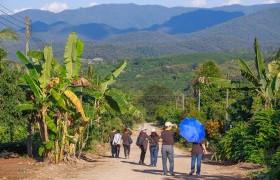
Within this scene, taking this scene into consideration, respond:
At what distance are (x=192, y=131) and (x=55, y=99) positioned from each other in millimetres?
4997

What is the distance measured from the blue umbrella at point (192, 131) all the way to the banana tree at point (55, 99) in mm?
4116

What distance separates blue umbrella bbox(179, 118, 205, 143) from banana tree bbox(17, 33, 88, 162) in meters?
4.12

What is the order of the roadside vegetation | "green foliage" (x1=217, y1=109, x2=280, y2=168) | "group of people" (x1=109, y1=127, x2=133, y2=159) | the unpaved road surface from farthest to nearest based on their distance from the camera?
1. "group of people" (x1=109, y1=127, x2=133, y2=159)
2. "green foliage" (x1=217, y1=109, x2=280, y2=168)
3. the roadside vegetation
4. the unpaved road surface

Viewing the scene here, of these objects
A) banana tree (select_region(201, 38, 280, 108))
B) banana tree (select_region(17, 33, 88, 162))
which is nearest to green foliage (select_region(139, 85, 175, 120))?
banana tree (select_region(201, 38, 280, 108))

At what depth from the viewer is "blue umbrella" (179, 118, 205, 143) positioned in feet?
56.7

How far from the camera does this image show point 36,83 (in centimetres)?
1983

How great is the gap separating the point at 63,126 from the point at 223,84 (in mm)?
8585

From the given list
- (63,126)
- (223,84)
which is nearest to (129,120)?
(223,84)

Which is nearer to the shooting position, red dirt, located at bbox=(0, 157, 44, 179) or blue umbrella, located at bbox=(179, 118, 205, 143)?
red dirt, located at bbox=(0, 157, 44, 179)

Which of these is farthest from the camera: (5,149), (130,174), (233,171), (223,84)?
(223,84)

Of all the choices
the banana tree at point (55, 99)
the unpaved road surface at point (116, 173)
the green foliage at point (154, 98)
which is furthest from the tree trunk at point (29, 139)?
the green foliage at point (154, 98)

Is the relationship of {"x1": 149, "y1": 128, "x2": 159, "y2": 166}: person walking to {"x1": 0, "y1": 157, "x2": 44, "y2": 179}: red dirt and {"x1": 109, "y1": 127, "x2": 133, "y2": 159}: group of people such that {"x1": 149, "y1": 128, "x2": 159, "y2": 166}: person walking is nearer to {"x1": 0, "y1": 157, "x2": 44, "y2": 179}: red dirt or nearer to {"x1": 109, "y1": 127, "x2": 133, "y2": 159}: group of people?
{"x1": 109, "y1": 127, "x2": 133, "y2": 159}: group of people

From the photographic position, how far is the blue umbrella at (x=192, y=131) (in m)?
17.3

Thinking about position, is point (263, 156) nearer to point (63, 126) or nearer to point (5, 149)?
point (63, 126)
